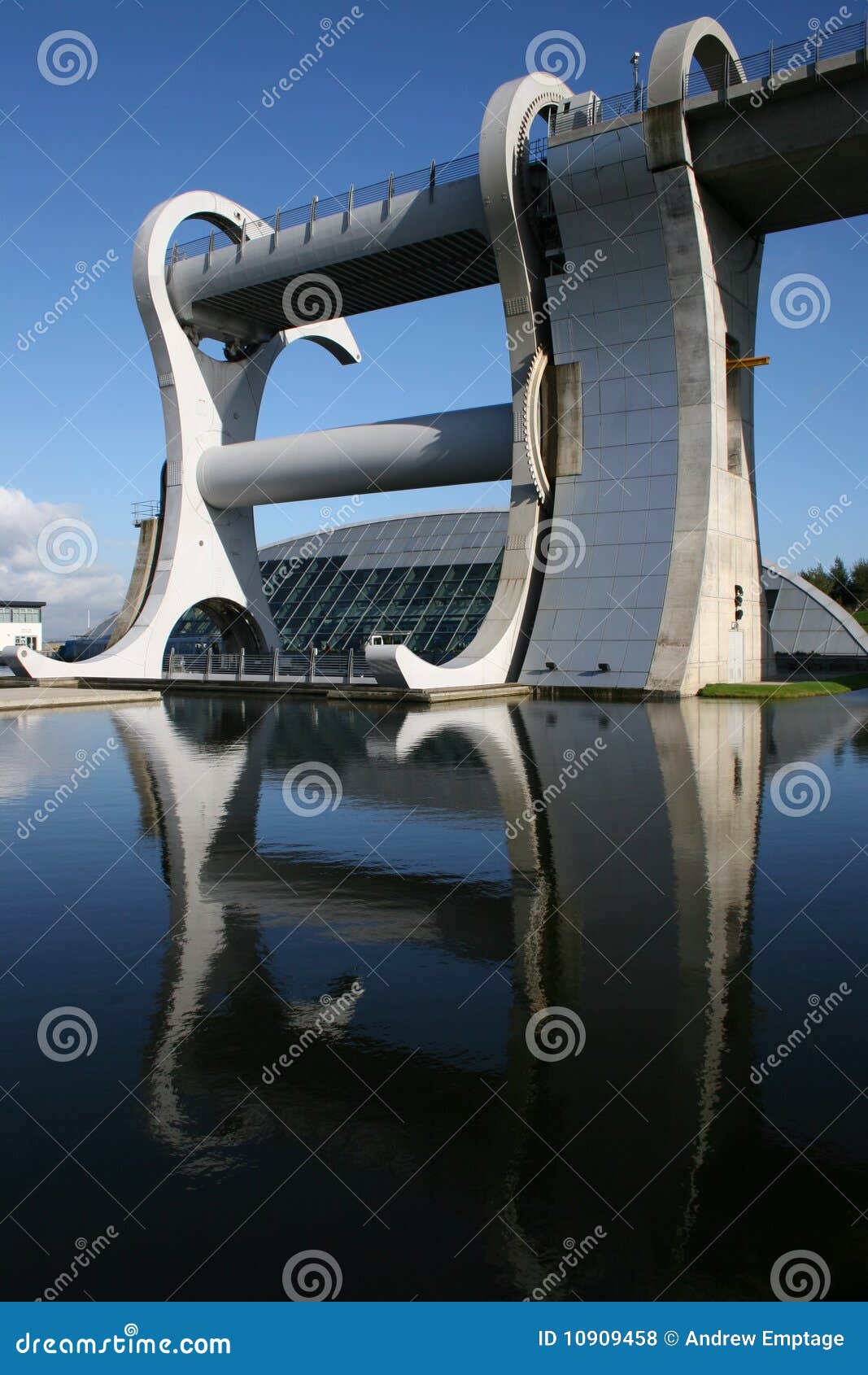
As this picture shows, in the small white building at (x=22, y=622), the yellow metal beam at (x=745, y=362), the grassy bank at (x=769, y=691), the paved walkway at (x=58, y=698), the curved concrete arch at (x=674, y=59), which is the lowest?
the paved walkway at (x=58, y=698)

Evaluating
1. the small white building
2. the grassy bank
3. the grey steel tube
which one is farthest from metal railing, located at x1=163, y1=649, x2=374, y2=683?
the small white building

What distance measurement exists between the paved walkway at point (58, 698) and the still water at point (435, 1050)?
52.2 feet

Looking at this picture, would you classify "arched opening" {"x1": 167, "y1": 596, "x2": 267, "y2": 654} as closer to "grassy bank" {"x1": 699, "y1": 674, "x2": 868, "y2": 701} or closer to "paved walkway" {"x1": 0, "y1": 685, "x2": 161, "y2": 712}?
"paved walkway" {"x1": 0, "y1": 685, "x2": 161, "y2": 712}

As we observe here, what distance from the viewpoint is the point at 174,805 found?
11.4 m

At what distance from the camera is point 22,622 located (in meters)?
61.4

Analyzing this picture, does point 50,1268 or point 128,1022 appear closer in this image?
point 50,1268

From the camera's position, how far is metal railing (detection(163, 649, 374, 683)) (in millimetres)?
32219

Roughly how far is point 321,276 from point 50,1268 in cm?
3376

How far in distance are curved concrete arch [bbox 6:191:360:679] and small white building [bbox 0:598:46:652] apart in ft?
87.2

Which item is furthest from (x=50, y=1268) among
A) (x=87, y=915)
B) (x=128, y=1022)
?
(x=87, y=915)

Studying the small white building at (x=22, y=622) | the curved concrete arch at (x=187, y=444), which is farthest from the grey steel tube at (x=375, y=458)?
the small white building at (x=22, y=622)

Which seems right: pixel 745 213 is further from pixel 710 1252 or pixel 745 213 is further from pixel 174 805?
pixel 710 1252

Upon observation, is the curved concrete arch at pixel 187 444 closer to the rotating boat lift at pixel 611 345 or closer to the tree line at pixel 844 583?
the rotating boat lift at pixel 611 345

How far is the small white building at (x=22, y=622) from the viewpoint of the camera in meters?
59.5
